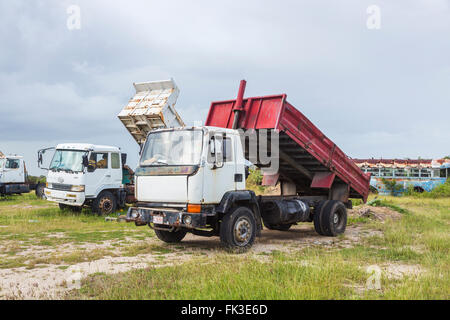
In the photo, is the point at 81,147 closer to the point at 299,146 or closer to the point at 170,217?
the point at 170,217

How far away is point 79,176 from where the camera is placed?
14008mm

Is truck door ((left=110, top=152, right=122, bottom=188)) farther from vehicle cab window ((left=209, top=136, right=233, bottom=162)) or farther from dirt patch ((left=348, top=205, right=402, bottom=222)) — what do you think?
dirt patch ((left=348, top=205, right=402, bottom=222))

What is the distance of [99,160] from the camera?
14.8 meters

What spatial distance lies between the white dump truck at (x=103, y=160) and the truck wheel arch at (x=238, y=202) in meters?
6.54

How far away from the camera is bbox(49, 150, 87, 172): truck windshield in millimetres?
14234

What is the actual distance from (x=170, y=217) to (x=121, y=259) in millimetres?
1143

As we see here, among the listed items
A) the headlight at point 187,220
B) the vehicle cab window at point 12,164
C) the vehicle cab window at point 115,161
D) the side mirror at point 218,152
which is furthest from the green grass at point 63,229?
the vehicle cab window at point 12,164

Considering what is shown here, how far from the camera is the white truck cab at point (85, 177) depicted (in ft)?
46.0

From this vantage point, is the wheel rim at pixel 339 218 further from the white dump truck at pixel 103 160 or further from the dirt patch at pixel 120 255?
the white dump truck at pixel 103 160

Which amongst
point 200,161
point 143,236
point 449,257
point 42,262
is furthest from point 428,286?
point 143,236

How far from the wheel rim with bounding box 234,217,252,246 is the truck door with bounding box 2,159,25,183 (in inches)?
710

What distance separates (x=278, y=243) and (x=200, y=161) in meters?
3.19

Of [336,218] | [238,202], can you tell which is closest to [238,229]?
[238,202]

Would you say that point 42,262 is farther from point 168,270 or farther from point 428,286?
point 428,286
